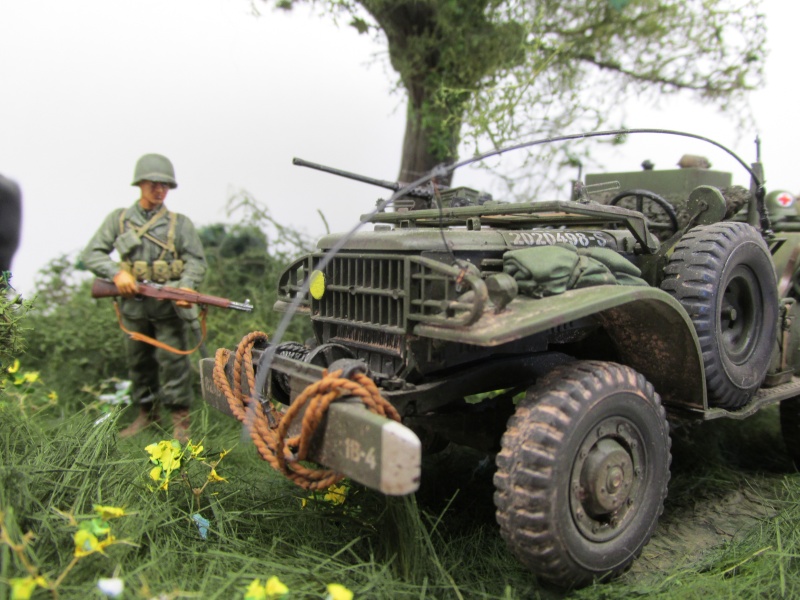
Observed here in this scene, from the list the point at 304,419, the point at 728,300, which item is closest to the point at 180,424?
the point at 304,419

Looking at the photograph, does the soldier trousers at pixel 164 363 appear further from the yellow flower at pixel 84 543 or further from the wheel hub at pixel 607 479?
the wheel hub at pixel 607 479

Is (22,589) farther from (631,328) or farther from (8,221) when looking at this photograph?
(8,221)

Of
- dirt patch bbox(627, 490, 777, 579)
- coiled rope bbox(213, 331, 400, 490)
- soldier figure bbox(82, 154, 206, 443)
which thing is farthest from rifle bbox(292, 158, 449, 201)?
dirt patch bbox(627, 490, 777, 579)

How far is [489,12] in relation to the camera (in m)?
5.58

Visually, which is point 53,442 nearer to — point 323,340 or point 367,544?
point 323,340

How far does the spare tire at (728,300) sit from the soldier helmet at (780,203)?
1.40 m

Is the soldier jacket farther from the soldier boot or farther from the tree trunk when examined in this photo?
the tree trunk

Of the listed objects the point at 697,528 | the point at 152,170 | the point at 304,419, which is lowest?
the point at 697,528

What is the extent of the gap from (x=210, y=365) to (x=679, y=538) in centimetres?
253

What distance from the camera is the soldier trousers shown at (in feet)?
16.1

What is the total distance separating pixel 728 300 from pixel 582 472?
1.58 meters

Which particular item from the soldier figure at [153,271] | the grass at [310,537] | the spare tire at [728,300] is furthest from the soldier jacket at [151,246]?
the spare tire at [728,300]

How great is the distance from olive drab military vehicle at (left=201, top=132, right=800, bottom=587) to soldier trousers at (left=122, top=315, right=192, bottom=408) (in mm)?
1568

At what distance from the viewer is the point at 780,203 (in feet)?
16.0
